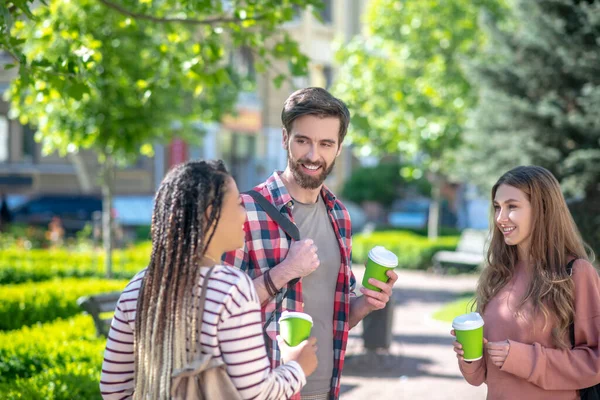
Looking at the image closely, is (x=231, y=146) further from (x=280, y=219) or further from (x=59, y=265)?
(x=280, y=219)

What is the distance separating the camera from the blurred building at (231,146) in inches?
1073

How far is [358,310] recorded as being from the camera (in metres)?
3.18

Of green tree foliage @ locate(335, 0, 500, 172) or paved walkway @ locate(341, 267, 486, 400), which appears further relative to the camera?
green tree foliage @ locate(335, 0, 500, 172)

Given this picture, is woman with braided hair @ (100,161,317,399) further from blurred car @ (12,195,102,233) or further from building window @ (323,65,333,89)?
building window @ (323,65,333,89)

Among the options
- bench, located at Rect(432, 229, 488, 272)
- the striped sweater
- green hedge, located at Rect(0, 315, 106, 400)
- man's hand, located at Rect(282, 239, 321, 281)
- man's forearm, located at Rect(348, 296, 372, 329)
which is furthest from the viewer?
bench, located at Rect(432, 229, 488, 272)

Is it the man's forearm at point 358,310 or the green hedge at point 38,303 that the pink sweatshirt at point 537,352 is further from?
the green hedge at point 38,303

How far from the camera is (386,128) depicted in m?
19.1

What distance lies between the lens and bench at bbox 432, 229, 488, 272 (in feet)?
55.1

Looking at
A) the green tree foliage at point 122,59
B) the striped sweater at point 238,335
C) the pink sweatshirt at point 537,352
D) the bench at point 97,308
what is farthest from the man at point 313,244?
the bench at point 97,308

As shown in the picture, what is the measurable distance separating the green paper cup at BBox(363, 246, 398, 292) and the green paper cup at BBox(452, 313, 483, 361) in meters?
0.33

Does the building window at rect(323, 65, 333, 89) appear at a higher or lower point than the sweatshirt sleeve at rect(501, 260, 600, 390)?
higher

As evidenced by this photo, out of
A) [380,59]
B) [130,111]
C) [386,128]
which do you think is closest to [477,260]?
[386,128]

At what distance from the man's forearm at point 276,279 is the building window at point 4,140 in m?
26.5

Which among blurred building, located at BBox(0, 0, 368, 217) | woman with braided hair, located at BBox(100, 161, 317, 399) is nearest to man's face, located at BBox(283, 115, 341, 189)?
woman with braided hair, located at BBox(100, 161, 317, 399)
